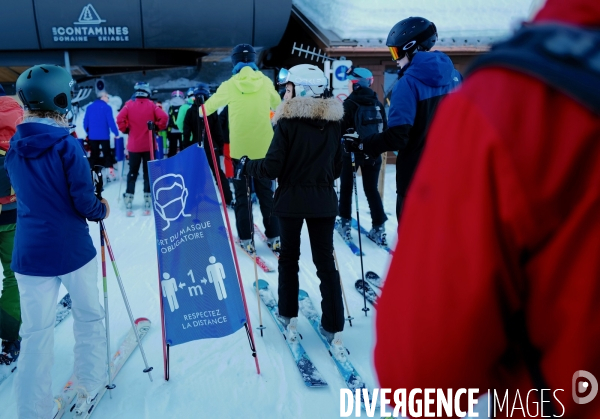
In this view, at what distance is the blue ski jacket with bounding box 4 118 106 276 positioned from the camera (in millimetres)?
2303

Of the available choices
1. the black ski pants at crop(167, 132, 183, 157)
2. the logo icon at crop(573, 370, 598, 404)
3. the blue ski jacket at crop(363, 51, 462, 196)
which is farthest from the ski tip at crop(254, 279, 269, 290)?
the black ski pants at crop(167, 132, 183, 157)

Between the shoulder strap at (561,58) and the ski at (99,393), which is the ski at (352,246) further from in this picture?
the shoulder strap at (561,58)

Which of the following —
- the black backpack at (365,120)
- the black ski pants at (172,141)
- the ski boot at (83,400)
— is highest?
the black backpack at (365,120)

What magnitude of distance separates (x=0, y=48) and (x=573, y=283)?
39.0ft

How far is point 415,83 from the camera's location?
10.3 ft

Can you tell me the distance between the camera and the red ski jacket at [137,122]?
7.10 metres

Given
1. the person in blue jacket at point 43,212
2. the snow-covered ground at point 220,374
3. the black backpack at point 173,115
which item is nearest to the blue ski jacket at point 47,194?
the person in blue jacket at point 43,212

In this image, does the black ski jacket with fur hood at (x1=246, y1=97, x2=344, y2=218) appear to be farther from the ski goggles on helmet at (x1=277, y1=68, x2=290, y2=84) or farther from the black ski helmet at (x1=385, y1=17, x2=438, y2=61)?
the black ski helmet at (x1=385, y1=17, x2=438, y2=61)

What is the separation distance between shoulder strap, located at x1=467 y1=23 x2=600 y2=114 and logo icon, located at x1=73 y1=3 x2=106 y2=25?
11.1m

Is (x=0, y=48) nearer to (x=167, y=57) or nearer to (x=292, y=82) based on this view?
(x=167, y=57)

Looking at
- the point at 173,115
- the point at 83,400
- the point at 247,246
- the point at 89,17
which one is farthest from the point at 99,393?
the point at 89,17

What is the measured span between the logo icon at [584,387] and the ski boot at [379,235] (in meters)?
5.10

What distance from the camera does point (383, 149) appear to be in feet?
11.0

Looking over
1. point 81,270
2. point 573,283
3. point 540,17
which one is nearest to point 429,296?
point 573,283
